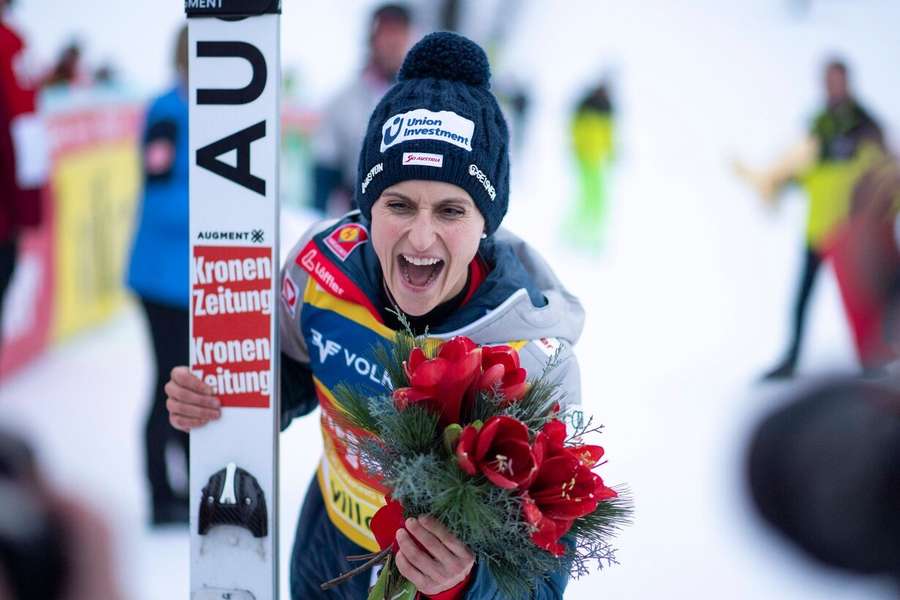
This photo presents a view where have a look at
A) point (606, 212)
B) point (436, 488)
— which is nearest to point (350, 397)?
point (436, 488)

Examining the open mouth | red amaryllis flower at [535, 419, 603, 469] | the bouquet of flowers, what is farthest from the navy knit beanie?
red amaryllis flower at [535, 419, 603, 469]

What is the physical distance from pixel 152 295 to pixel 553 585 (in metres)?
2.50

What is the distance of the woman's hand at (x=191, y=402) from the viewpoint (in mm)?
1538

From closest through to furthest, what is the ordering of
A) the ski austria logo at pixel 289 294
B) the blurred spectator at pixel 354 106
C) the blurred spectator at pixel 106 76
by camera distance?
the ski austria logo at pixel 289 294 → the blurred spectator at pixel 354 106 → the blurred spectator at pixel 106 76

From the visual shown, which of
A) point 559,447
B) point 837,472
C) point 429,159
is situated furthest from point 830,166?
point 559,447

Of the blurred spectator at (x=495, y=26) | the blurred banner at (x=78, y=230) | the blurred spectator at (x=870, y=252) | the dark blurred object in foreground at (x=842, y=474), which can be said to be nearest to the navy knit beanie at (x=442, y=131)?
the dark blurred object in foreground at (x=842, y=474)

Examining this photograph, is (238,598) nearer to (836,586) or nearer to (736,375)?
(836,586)

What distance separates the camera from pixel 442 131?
1.44 meters

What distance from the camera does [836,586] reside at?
2.96 meters

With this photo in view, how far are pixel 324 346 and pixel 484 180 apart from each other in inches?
16.0

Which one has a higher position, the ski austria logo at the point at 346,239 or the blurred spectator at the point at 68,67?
the blurred spectator at the point at 68,67

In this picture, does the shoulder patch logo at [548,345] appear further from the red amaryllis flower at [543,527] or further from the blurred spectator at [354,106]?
the blurred spectator at [354,106]

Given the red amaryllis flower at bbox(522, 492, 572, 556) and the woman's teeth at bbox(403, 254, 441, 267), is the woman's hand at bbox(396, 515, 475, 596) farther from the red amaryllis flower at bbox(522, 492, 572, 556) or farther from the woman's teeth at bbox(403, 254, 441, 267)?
the woman's teeth at bbox(403, 254, 441, 267)

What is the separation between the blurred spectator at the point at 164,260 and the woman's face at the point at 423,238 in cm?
→ 204
